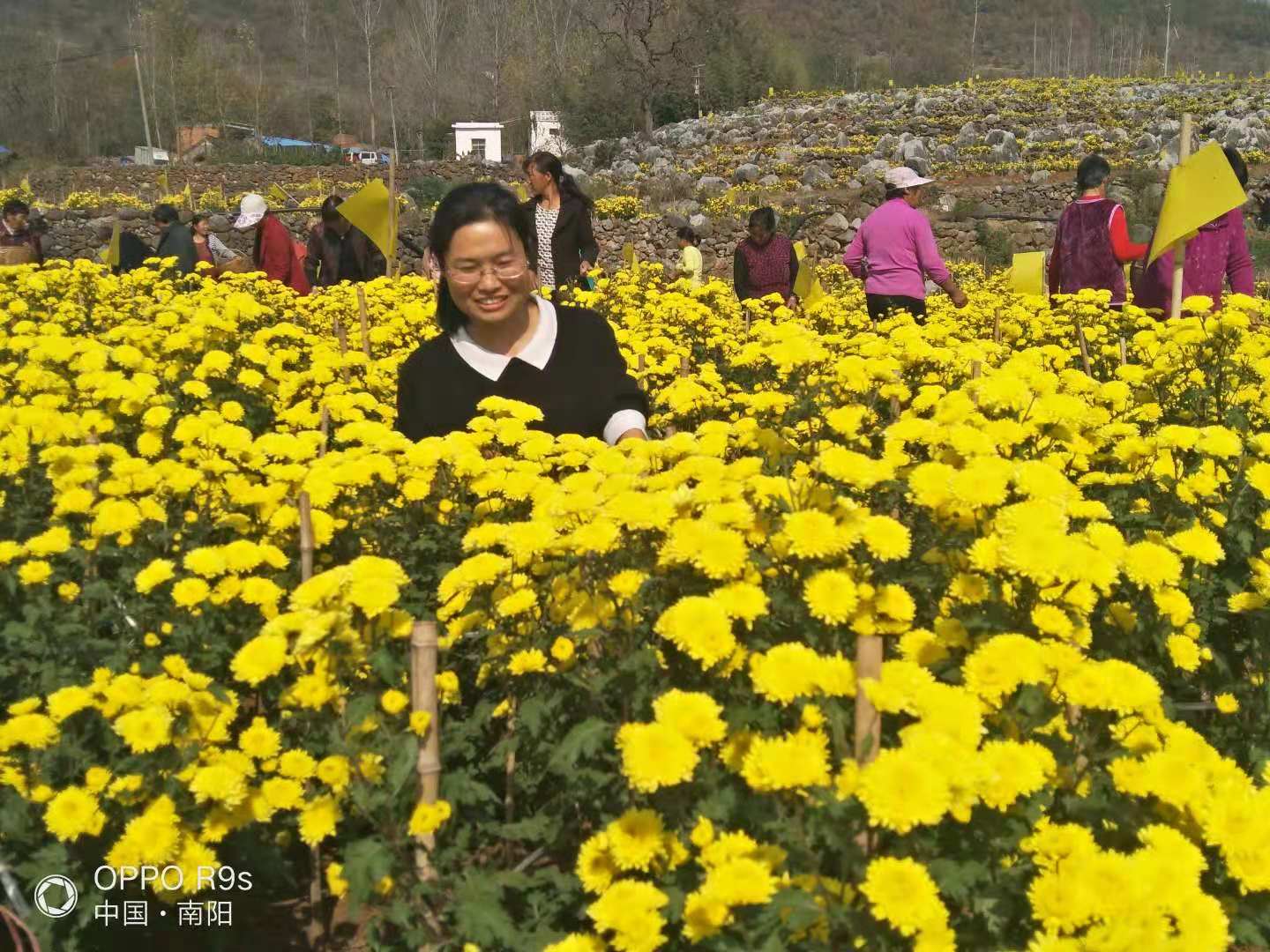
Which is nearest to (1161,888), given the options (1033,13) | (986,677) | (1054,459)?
(986,677)

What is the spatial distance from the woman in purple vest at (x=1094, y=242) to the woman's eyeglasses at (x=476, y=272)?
4166mm

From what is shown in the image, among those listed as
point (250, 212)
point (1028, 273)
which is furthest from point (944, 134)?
point (250, 212)

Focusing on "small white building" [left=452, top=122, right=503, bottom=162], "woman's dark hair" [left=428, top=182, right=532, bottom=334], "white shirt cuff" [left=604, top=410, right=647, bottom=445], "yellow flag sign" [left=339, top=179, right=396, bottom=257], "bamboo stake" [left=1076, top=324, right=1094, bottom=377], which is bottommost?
"white shirt cuff" [left=604, top=410, right=647, bottom=445]

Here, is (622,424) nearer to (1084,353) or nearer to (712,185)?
(1084,353)

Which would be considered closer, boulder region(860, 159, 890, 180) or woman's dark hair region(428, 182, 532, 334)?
woman's dark hair region(428, 182, 532, 334)

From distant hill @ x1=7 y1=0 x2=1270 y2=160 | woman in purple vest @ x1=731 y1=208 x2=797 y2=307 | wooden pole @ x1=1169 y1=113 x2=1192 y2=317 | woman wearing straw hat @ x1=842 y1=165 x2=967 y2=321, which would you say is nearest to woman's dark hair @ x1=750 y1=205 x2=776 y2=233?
woman in purple vest @ x1=731 y1=208 x2=797 y2=307

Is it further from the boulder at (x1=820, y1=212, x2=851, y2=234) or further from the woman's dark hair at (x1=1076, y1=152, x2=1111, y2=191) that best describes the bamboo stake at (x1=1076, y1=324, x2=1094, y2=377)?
the boulder at (x1=820, y1=212, x2=851, y2=234)

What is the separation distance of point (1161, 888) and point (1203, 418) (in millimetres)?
2539

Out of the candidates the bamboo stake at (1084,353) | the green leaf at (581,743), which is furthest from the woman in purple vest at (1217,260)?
the green leaf at (581,743)

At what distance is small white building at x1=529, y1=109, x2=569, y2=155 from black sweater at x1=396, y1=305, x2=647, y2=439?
46.0 meters

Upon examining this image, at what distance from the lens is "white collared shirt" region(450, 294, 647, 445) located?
3.46 m

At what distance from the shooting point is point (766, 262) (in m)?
8.74

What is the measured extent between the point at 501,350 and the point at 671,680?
2026 millimetres

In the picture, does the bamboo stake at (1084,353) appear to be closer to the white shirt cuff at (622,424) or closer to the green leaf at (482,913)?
the white shirt cuff at (622,424)
